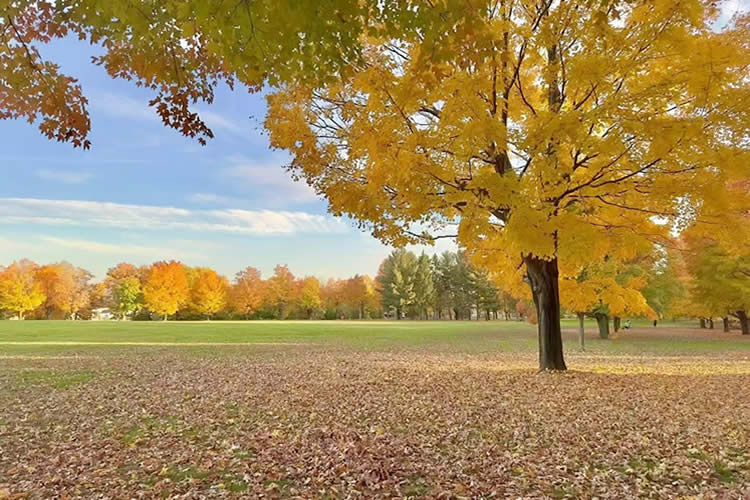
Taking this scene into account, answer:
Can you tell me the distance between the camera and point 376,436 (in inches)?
223

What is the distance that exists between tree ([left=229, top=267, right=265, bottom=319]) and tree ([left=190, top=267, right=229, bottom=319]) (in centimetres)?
208

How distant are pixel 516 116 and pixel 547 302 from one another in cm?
433

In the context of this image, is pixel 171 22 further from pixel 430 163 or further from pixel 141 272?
pixel 141 272

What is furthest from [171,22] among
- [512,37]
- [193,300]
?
[193,300]

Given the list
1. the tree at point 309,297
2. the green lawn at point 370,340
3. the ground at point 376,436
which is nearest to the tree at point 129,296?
the tree at point 309,297

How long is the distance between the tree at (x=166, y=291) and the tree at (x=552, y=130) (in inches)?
2689

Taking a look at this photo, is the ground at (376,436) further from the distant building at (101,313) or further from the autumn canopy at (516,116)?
the distant building at (101,313)

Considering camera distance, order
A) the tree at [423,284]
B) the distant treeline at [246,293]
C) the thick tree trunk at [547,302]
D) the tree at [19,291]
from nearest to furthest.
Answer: the thick tree trunk at [547,302] → the tree at [19,291] → the distant treeline at [246,293] → the tree at [423,284]

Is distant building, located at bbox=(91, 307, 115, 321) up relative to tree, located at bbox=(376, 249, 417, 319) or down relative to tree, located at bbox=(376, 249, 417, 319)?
down

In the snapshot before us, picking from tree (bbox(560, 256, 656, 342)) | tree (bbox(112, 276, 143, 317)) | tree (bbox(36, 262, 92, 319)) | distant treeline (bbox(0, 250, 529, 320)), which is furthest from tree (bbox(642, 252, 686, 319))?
tree (bbox(36, 262, 92, 319))

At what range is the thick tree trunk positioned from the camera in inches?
424

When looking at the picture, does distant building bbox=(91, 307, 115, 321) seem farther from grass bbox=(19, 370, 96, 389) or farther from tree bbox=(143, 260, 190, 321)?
grass bbox=(19, 370, 96, 389)

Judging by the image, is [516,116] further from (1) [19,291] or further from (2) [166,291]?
(1) [19,291]

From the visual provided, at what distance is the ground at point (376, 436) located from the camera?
4.17 metres
